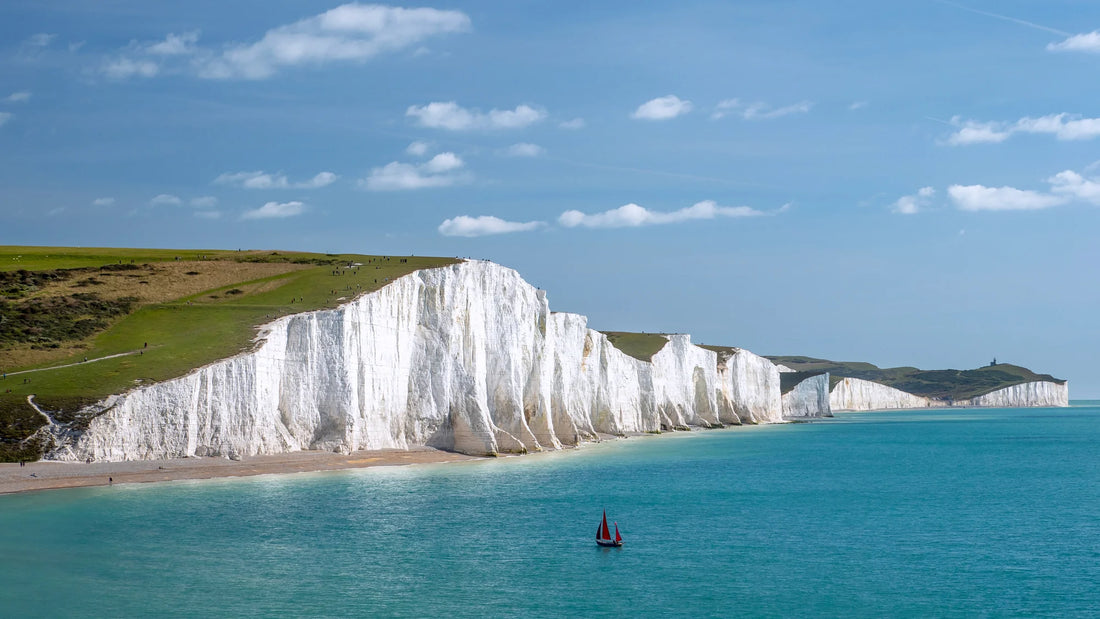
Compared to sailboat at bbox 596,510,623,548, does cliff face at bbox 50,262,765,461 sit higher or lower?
higher

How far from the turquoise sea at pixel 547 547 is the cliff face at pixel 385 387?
3927mm

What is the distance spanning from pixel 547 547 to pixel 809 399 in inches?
5595

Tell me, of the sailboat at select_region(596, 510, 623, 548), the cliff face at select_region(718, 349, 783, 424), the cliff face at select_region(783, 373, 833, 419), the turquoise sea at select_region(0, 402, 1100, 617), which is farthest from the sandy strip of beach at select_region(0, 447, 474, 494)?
the cliff face at select_region(783, 373, 833, 419)

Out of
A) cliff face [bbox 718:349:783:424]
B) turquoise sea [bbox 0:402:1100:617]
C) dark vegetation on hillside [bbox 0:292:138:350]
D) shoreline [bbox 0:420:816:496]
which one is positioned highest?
dark vegetation on hillside [bbox 0:292:138:350]

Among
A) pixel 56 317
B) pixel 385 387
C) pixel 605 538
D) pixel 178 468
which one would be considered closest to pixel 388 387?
pixel 385 387

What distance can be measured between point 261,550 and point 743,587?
13975mm

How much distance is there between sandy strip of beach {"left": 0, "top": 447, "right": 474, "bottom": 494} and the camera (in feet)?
129

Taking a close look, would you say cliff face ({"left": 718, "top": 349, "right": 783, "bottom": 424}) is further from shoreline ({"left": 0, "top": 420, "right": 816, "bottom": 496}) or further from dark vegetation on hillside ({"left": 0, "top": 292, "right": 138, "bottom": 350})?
dark vegetation on hillside ({"left": 0, "top": 292, "right": 138, "bottom": 350})

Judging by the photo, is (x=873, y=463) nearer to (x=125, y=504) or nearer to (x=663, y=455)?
(x=663, y=455)

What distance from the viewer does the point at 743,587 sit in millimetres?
25953

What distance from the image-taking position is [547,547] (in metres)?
31.2

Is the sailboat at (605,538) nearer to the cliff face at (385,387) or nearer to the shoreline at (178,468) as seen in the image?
the shoreline at (178,468)

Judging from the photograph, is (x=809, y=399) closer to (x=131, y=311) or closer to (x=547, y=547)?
(x=131, y=311)

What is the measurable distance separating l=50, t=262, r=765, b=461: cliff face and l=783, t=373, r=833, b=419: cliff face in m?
90.1
